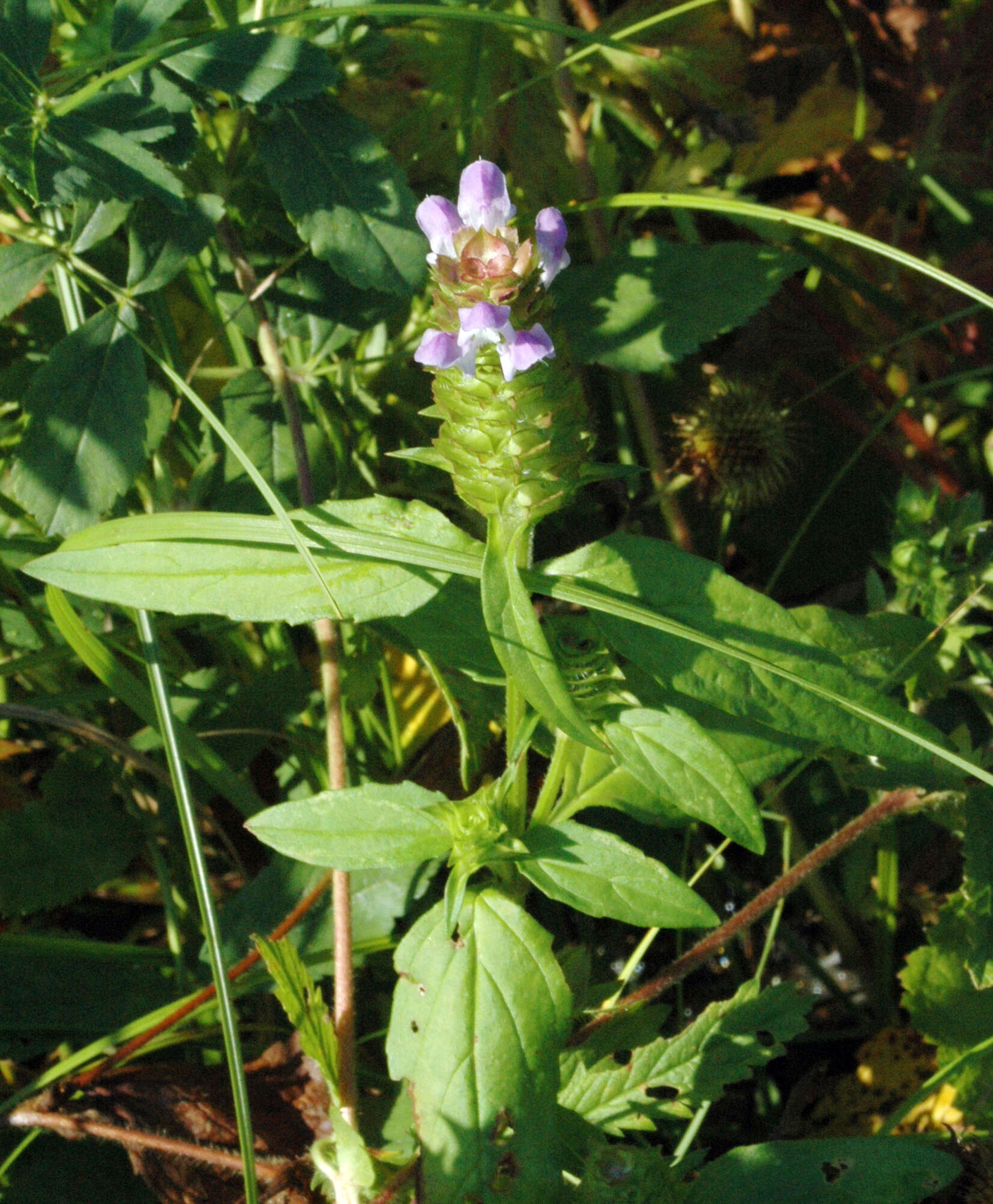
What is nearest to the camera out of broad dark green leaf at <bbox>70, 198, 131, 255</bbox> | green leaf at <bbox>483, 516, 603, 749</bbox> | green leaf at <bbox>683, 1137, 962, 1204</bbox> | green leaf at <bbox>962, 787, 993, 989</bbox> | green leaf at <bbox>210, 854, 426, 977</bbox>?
green leaf at <bbox>483, 516, 603, 749</bbox>

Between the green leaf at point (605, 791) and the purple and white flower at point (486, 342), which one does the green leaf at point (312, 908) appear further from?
the purple and white flower at point (486, 342)

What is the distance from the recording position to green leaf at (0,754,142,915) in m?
1.80

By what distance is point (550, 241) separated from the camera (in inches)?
45.1

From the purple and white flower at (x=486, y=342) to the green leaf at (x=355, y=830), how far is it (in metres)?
0.56

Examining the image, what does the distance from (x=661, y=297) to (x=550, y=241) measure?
0.76 meters

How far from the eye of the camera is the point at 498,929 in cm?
133

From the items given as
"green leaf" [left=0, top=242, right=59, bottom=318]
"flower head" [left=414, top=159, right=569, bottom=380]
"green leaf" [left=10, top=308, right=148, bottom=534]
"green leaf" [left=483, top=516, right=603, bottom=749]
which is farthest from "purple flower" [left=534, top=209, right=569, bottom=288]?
"green leaf" [left=0, top=242, right=59, bottom=318]

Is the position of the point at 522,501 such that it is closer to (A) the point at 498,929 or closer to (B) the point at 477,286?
(B) the point at 477,286

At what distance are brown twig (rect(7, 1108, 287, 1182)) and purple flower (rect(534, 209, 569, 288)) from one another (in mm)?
1294

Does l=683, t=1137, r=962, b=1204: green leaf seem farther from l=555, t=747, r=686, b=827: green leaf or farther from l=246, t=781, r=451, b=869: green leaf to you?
l=246, t=781, r=451, b=869: green leaf

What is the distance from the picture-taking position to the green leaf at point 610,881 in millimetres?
1281

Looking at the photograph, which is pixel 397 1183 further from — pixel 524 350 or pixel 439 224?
pixel 439 224

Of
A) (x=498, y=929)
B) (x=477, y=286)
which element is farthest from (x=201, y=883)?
(x=477, y=286)

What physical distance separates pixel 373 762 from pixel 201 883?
1.88 ft
